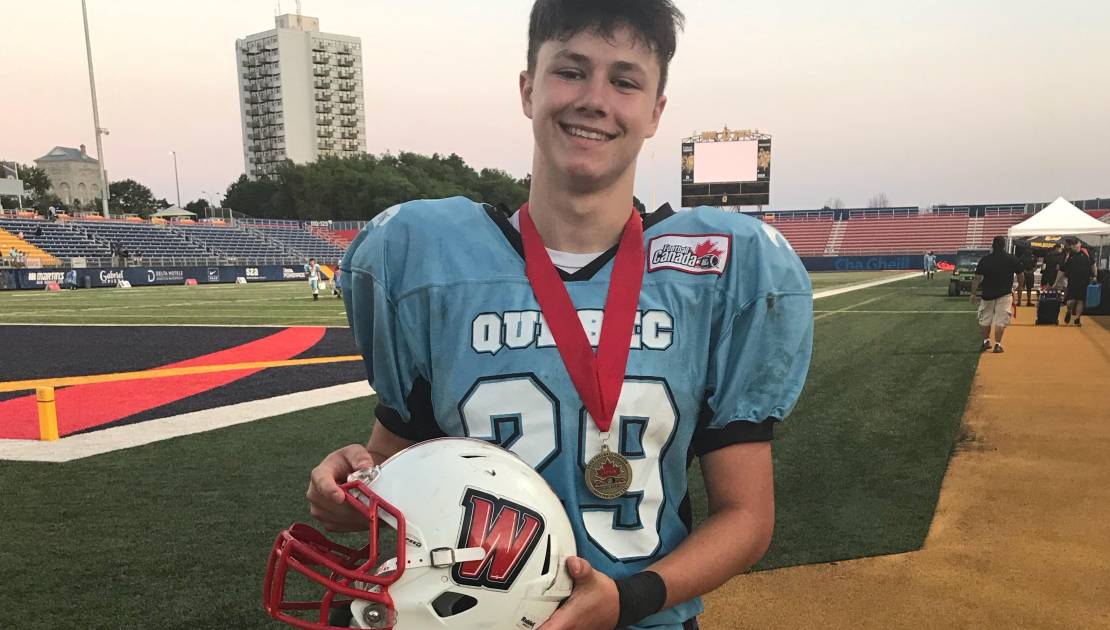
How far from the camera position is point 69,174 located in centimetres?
10175

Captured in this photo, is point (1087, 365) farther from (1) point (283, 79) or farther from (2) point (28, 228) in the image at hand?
(1) point (283, 79)

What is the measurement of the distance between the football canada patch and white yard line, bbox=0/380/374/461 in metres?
6.03

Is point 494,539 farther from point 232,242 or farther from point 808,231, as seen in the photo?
point 808,231

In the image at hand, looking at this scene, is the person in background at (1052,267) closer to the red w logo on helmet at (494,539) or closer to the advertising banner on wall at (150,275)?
the red w logo on helmet at (494,539)

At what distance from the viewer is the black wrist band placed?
1340mm

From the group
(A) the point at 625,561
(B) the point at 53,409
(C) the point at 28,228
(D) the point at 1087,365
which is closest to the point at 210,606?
(A) the point at 625,561

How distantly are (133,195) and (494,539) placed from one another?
115601 mm

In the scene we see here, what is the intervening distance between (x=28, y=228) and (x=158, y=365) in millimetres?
36919

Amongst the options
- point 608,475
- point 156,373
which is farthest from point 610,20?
point 156,373

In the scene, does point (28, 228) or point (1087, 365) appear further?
point (28, 228)

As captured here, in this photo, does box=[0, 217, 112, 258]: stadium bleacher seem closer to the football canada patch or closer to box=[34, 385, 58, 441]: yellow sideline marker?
box=[34, 385, 58, 441]: yellow sideline marker

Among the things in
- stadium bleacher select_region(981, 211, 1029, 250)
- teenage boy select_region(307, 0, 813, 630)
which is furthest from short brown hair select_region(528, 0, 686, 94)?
stadium bleacher select_region(981, 211, 1029, 250)

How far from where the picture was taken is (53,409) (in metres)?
6.35

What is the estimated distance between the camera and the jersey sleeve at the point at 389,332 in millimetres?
1614
